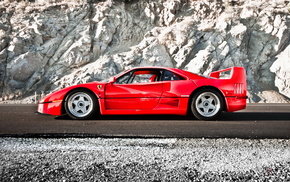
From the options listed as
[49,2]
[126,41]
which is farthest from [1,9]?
[126,41]

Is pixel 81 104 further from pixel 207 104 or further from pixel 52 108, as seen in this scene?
pixel 207 104

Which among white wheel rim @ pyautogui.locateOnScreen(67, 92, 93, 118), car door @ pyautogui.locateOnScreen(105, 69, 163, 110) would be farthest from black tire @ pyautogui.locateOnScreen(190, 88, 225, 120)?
white wheel rim @ pyautogui.locateOnScreen(67, 92, 93, 118)

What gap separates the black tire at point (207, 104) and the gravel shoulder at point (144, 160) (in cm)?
165

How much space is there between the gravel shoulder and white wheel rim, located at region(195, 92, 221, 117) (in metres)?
1.70

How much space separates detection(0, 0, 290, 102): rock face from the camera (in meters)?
16.3

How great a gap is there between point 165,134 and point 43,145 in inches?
62.9

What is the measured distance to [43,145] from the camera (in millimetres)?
2516

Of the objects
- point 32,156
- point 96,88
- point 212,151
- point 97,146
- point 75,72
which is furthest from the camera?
point 75,72

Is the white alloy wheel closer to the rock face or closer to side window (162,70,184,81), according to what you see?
side window (162,70,184,81)

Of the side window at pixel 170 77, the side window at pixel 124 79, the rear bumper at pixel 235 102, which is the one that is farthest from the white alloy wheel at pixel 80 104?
the rear bumper at pixel 235 102

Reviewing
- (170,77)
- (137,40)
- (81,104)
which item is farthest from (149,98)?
(137,40)

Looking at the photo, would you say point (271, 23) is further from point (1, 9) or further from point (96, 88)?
point (1, 9)

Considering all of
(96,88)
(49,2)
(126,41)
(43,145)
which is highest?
(49,2)

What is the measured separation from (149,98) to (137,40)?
51.2ft
